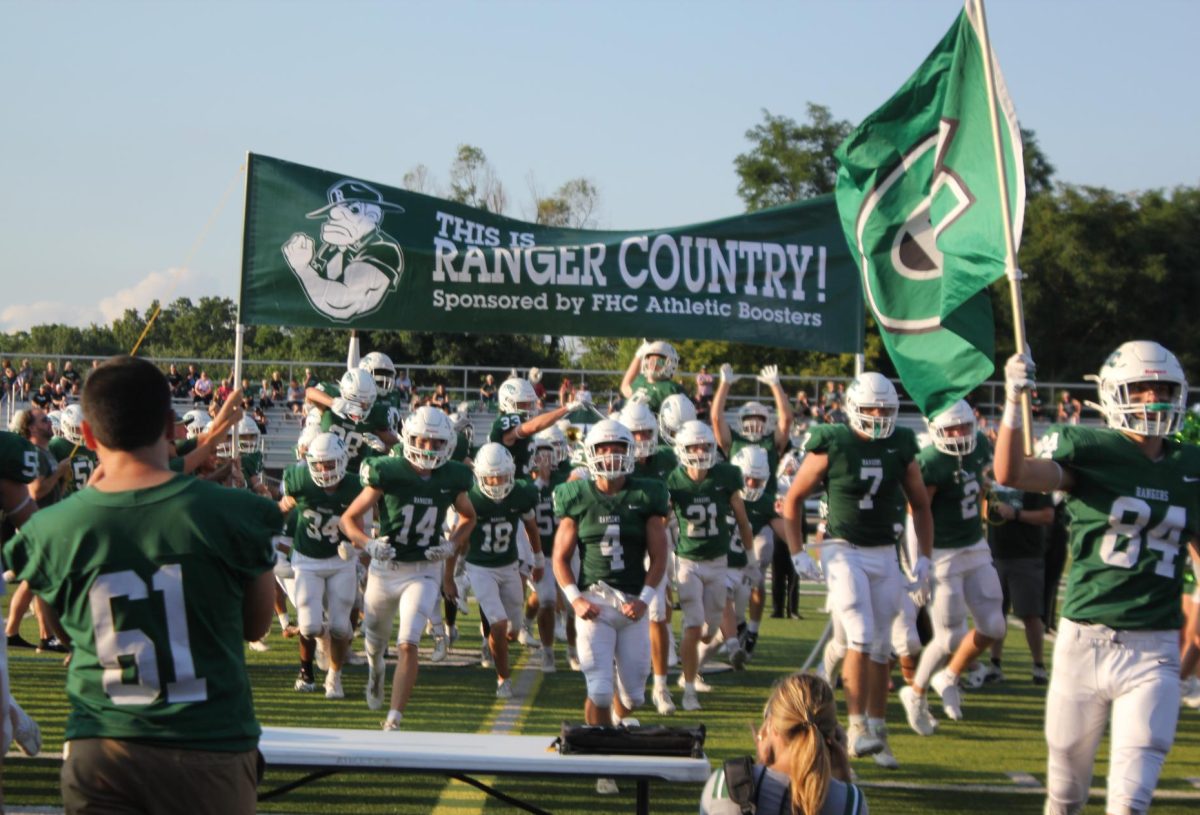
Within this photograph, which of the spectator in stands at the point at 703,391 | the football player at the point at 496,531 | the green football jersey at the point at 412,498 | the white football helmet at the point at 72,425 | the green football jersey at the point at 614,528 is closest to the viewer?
the green football jersey at the point at 614,528

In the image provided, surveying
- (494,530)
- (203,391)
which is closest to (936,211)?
(494,530)

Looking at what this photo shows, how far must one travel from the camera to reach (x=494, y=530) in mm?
10109

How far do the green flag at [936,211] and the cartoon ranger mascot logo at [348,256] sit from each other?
6485mm

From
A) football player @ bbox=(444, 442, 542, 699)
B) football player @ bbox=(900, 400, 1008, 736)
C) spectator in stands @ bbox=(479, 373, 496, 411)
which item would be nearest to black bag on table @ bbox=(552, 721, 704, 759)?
football player @ bbox=(900, 400, 1008, 736)

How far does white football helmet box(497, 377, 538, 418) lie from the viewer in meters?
12.1

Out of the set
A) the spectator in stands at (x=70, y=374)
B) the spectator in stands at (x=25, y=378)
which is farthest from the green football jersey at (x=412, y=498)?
the spectator in stands at (x=25, y=378)

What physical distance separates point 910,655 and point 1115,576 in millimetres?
4038

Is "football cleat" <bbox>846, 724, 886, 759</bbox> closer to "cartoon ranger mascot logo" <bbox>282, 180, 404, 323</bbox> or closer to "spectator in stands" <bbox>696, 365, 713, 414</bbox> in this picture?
"cartoon ranger mascot logo" <bbox>282, 180, 404, 323</bbox>

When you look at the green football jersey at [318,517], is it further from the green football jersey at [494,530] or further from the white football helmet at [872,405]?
the white football helmet at [872,405]

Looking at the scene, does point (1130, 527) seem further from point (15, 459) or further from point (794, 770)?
point (15, 459)

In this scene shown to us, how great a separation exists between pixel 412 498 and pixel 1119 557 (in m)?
4.67

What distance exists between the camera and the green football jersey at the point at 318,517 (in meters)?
9.60

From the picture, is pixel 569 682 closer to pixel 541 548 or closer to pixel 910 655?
pixel 541 548

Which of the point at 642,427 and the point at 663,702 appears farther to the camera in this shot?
the point at 642,427
